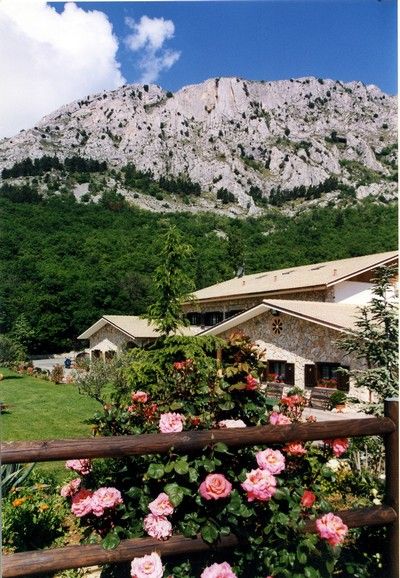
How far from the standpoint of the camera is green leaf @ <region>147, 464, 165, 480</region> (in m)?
2.46

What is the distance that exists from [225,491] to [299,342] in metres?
17.0

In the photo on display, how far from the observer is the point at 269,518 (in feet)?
8.22

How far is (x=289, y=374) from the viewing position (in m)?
19.3

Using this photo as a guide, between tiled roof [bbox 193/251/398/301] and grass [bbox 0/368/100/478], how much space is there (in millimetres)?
6254

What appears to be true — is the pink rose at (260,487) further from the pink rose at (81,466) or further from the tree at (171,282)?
the tree at (171,282)

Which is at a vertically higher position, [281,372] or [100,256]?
[100,256]

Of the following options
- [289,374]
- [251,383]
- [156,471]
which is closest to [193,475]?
[156,471]

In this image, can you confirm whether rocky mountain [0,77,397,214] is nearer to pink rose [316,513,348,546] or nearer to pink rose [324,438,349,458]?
pink rose [324,438,349,458]

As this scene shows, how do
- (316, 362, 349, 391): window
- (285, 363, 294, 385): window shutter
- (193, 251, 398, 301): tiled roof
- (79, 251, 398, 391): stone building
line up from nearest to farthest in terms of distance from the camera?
(316, 362, 349, 391): window
(79, 251, 398, 391): stone building
(285, 363, 294, 385): window shutter
(193, 251, 398, 301): tiled roof

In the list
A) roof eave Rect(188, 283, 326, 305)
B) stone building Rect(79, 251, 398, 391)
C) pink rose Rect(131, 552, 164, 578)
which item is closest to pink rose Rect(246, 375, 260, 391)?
pink rose Rect(131, 552, 164, 578)

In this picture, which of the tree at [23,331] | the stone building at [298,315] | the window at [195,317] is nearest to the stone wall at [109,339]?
the stone building at [298,315]

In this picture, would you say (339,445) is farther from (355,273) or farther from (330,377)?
(355,273)

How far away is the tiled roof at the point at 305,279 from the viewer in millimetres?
21812

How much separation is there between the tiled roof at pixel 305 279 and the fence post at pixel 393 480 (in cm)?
1590
